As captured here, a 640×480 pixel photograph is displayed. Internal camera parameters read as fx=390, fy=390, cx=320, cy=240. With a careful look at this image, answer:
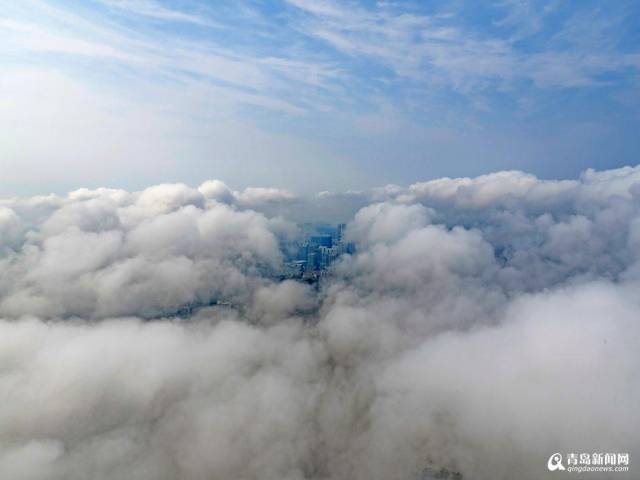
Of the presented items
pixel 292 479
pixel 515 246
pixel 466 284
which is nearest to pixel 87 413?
pixel 292 479

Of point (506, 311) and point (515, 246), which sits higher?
point (515, 246)

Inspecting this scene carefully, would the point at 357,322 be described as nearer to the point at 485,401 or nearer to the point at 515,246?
the point at 485,401

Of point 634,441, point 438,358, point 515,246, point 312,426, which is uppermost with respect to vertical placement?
point 515,246

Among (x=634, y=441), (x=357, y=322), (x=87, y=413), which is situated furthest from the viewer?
(x=357, y=322)

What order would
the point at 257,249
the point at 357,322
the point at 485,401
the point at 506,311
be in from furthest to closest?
the point at 257,249 → the point at 357,322 → the point at 506,311 → the point at 485,401

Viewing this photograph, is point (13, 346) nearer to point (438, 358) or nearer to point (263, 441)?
point (263, 441)

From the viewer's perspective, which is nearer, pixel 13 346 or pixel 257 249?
pixel 13 346

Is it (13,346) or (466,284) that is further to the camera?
(466,284)

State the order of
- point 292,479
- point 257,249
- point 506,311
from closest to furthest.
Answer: point 292,479 < point 506,311 < point 257,249

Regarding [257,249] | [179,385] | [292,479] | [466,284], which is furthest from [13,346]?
[466,284]
